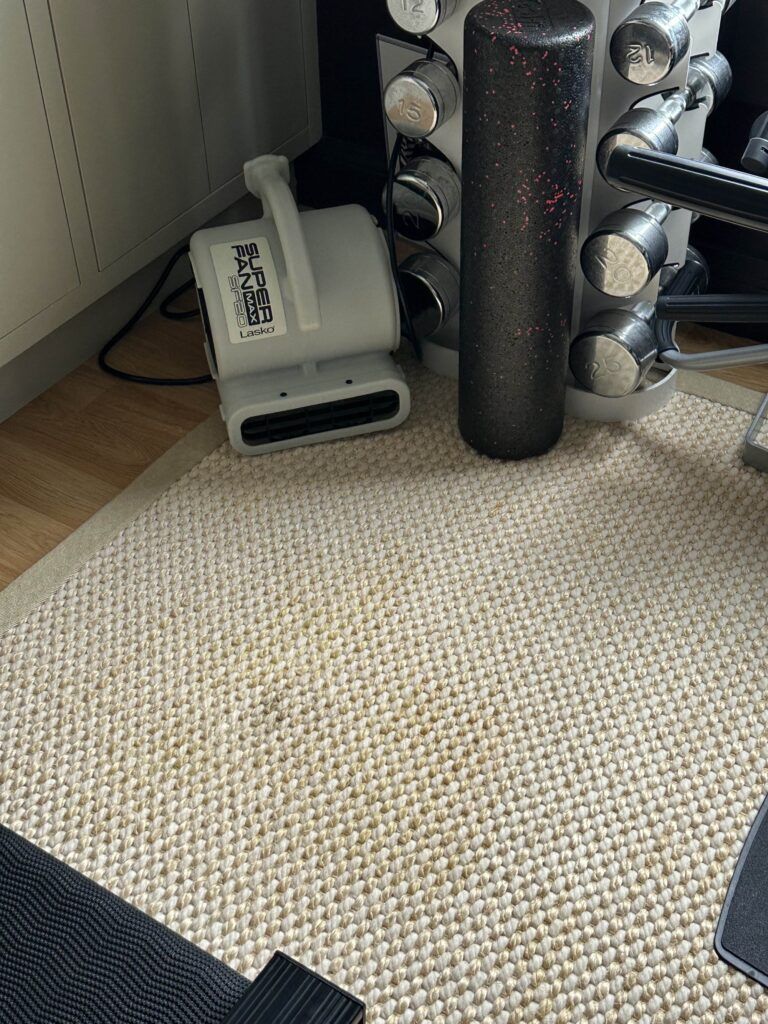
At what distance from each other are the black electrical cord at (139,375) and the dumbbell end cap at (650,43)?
89cm

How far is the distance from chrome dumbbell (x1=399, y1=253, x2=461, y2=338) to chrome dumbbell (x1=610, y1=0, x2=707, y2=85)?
438 millimetres

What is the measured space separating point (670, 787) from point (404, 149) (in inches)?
43.3

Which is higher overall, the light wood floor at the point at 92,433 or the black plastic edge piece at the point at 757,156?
the black plastic edge piece at the point at 757,156

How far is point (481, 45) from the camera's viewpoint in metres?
1.41

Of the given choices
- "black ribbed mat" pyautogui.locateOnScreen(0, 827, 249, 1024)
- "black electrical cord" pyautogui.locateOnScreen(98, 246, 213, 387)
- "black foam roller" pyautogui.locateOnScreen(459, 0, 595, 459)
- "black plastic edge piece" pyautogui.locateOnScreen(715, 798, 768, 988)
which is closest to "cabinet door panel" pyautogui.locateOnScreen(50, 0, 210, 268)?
"black electrical cord" pyautogui.locateOnScreen(98, 246, 213, 387)

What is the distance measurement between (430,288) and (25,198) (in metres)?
0.64

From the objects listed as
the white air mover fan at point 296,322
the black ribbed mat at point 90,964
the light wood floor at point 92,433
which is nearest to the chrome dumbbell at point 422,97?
the white air mover fan at point 296,322

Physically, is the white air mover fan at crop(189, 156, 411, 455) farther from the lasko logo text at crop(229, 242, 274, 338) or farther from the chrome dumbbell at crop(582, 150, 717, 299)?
the chrome dumbbell at crop(582, 150, 717, 299)

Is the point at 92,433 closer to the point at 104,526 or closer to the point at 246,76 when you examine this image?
the point at 104,526

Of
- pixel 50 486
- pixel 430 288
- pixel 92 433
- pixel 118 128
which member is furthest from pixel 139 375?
pixel 430 288

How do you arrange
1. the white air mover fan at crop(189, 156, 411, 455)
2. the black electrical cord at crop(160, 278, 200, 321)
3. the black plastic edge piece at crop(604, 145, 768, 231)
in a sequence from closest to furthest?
1. the black plastic edge piece at crop(604, 145, 768, 231)
2. the white air mover fan at crop(189, 156, 411, 455)
3. the black electrical cord at crop(160, 278, 200, 321)

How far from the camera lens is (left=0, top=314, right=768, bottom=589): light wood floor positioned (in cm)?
171

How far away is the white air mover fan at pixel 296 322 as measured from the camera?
1714mm

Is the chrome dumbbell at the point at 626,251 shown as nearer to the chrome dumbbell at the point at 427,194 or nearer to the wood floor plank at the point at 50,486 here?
the chrome dumbbell at the point at 427,194
